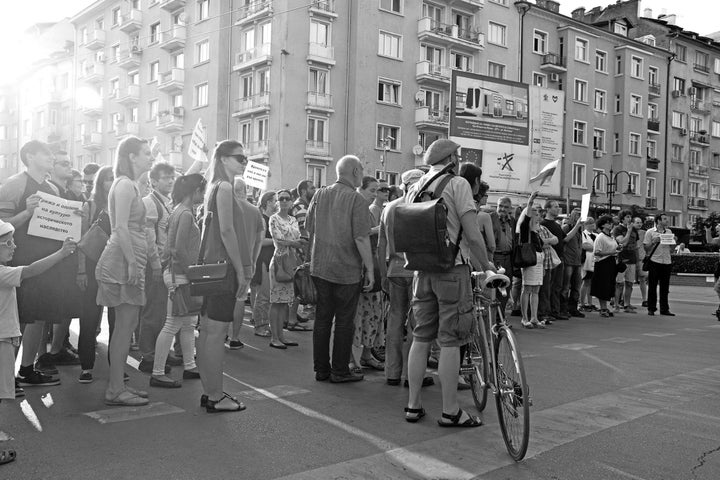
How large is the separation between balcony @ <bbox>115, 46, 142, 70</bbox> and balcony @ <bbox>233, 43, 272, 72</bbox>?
11.8 m

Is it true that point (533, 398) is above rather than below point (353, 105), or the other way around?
below

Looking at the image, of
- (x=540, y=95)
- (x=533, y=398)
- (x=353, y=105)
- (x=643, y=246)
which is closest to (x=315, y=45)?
(x=353, y=105)

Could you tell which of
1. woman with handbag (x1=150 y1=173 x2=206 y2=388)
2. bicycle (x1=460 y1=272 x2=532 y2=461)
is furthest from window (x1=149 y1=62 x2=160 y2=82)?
bicycle (x1=460 y1=272 x2=532 y2=461)

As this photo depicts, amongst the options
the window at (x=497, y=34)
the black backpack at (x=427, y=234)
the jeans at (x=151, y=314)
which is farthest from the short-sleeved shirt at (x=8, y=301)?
the window at (x=497, y=34)

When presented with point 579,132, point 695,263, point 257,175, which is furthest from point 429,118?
point 257,175

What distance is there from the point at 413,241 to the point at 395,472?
62.5 inches

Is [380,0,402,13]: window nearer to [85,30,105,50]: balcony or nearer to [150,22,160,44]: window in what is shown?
[150,22,160,44]: window

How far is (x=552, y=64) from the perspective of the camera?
46.3 meters

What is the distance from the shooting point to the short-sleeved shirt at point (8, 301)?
432 cm

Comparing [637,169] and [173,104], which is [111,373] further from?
[637,169]

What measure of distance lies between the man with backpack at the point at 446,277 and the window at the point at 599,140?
48.0 meters

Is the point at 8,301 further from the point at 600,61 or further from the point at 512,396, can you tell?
the point at 600,61

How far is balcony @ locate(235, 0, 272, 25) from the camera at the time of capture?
36.8 metres

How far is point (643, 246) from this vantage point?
50.3 feet
